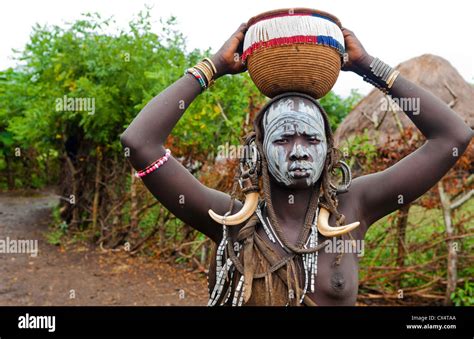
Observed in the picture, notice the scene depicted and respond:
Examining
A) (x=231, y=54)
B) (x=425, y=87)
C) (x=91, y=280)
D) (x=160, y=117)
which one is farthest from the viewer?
(x=425, y=87)

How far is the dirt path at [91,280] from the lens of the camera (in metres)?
5.55

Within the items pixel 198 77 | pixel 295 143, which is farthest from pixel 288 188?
pixel 198 77

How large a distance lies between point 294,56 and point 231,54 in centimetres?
32

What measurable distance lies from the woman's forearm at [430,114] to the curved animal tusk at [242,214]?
0.74 m

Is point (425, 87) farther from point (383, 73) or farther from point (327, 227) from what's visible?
point (327, 227)

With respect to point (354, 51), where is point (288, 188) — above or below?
below

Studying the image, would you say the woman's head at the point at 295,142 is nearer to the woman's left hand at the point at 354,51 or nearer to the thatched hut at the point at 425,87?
the woman's left hand at the point at 354,51

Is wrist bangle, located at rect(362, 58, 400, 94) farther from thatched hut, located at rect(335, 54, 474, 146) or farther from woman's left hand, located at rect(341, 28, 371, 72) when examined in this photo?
thatched hut, located at rect(335, 54, 474, 146)

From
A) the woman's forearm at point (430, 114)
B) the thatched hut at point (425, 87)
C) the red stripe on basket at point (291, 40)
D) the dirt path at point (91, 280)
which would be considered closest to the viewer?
the red stripe on basket at point (291, 40)

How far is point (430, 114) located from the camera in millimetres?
1880

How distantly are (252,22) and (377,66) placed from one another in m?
0.57

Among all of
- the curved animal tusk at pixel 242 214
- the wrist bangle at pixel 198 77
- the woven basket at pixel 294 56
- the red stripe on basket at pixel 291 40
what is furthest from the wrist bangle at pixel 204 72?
the curved animal tusk at pixel 242 214

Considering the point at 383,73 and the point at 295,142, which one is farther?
the point at 383,73

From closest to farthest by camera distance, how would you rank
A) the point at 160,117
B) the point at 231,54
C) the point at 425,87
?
the point at 160,117 → the point at 231,54 → the point at 425,87
